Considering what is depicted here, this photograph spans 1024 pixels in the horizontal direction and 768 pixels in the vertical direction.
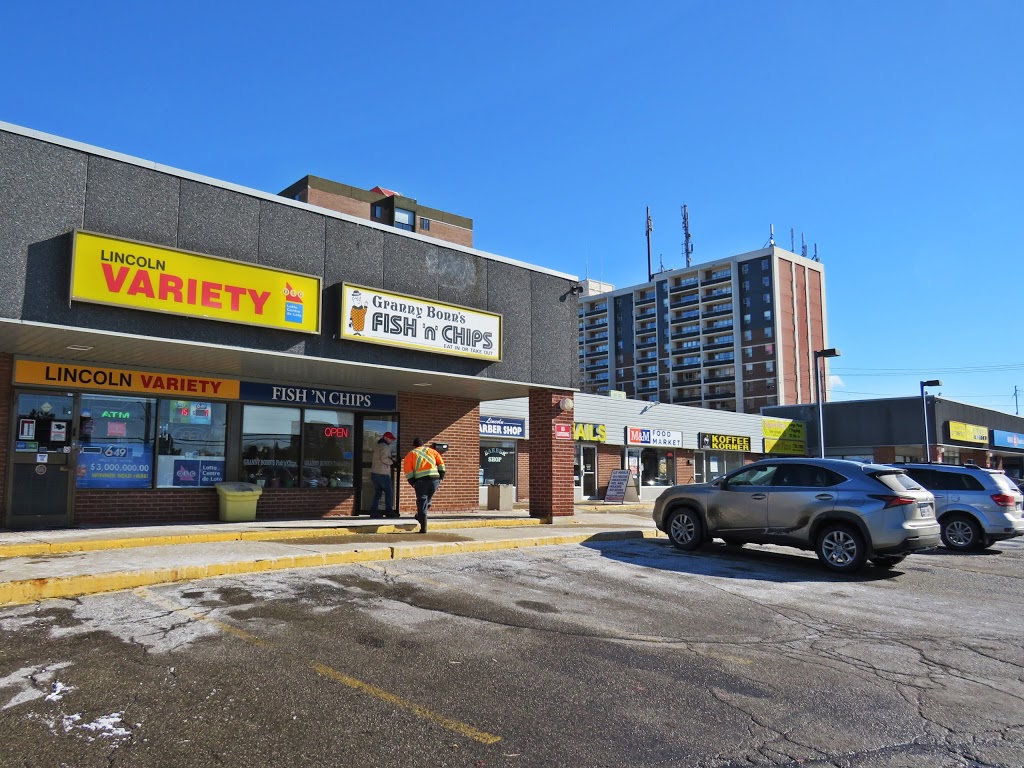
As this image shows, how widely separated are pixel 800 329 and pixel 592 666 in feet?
345

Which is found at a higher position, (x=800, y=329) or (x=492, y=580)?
(x=800, y=329)

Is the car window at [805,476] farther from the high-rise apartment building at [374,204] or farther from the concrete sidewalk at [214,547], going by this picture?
the high-rise apartment building at [374,204]

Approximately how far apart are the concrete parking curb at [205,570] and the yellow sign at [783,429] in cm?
3269

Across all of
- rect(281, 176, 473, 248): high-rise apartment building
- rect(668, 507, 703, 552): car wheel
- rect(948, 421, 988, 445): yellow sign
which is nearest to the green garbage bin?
rect(668, 507, 703, 552): car wheel

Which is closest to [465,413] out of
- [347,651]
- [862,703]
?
[347,651]

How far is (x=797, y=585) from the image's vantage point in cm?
925

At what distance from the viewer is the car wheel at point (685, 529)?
11961 mm

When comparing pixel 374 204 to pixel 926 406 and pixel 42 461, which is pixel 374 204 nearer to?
pixel 926 406

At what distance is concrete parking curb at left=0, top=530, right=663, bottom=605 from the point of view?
279 inches

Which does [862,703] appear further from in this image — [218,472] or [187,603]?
[218,472]

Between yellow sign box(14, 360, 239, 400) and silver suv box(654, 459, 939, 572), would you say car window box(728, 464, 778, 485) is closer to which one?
silver suv box(654, 459, 939, 572)

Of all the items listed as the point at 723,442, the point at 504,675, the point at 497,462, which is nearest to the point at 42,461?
the point at 504,675

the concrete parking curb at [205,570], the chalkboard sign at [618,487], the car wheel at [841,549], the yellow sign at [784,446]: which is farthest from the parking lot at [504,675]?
the yellow sign at [784,446]

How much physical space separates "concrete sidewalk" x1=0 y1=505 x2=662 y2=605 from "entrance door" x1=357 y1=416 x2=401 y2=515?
2364 mm
